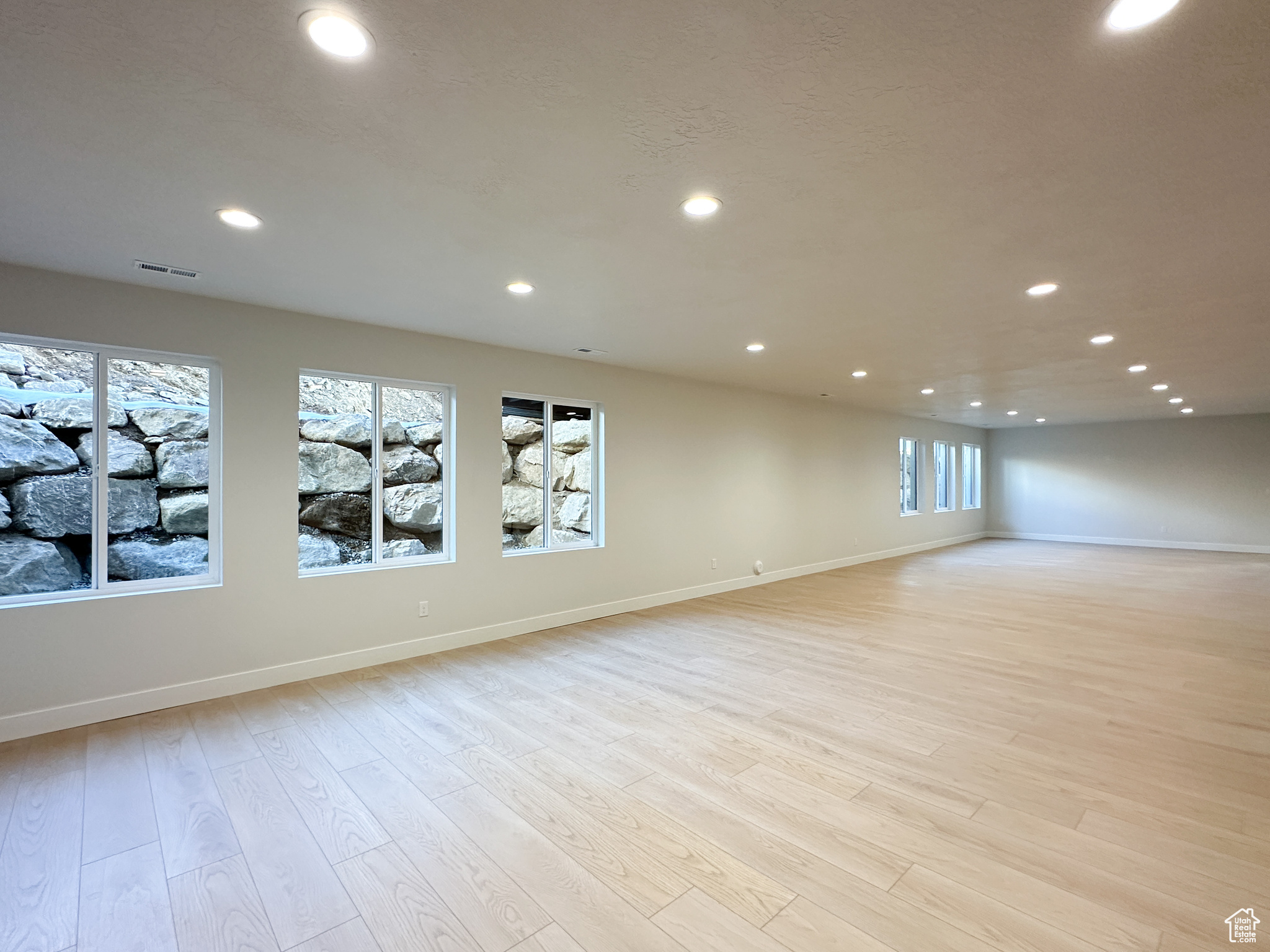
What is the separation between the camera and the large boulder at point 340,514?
13.4ft

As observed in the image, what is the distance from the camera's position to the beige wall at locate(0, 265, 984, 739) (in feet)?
10.5

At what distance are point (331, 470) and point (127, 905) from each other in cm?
277

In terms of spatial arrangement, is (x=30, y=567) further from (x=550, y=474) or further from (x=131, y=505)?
(x=550, y=474)

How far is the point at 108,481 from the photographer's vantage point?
11.1 ft

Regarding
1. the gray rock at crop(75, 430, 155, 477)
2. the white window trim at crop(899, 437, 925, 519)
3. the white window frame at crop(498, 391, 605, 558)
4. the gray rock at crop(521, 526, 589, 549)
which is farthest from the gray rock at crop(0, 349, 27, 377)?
the white window trim at crop(899, 437, 925, 519)

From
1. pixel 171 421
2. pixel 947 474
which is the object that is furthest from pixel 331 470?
pixel 947 474

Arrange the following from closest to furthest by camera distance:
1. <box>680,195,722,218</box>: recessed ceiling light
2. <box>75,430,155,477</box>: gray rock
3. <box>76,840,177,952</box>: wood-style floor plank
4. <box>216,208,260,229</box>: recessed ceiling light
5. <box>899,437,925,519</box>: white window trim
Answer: <box>76,840,177,952</box>: wood-style floor plank → <box>680,195,722,218</box>: recessed ceiling light → <box>216,208,260,229</box>: recessed ceiling light → <box>75,430,155,477</box>: gray rock → <box>899,437,925,519</box>: white window trim

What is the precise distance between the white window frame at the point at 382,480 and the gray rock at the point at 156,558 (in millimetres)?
581

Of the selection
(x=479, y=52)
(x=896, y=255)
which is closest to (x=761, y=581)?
(x=896, y=255)

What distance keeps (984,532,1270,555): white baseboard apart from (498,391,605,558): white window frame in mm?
10940

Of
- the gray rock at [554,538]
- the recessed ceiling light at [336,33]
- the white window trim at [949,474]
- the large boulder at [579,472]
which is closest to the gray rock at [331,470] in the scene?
the gray rock at [554,538]

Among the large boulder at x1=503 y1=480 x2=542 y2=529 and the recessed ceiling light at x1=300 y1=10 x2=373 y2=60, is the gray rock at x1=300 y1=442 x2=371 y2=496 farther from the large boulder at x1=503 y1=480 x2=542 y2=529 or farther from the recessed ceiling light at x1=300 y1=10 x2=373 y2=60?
the recessed ceiling light at x1=300 y1=10 x2=373 y2=60

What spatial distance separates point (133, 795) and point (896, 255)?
431cm

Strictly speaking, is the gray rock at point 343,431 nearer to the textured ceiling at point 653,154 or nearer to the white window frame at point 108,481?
the white window frame at point 108,481
